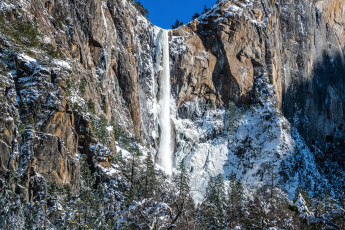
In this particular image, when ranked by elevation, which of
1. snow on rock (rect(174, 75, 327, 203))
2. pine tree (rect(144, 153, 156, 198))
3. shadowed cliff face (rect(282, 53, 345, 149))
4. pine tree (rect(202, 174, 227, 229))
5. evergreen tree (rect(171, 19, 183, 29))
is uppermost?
evergreen tree (rect(171, 19, 183, 29))

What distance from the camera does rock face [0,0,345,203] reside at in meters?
51.4

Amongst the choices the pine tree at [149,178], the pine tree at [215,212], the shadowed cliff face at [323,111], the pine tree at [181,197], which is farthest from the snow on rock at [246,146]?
the pine tree at [149,178]

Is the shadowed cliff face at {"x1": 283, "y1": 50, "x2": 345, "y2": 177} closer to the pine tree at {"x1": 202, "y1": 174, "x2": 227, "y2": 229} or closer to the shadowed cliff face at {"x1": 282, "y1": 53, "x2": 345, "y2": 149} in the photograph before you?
the shadowed cliff face at {"x1": 282, "y1": 53, "x2": 345, "y2": 149}

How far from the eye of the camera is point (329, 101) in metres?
111


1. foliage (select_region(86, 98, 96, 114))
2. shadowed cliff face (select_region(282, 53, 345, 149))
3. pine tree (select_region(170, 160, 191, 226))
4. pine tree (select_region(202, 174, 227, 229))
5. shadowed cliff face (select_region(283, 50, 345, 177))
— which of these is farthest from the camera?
shadowed cliff face (select_region(282, 53, 345, 149))

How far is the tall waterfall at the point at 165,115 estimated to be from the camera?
83125 millimetres

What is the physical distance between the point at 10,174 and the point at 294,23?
259ft

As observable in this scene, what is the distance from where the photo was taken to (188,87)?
297ft

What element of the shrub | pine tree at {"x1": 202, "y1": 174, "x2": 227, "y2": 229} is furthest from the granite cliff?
pine tree at {"x1": 202, "y1": 174, "x2": 227, "y2": 229}

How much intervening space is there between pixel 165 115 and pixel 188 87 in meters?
7.75

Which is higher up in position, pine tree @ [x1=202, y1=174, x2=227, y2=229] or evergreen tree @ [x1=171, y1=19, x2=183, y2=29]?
evergreen tree @ [x1=171, y1=19, x2=183, y2=29]

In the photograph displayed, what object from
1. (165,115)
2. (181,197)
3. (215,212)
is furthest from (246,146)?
(181,197)

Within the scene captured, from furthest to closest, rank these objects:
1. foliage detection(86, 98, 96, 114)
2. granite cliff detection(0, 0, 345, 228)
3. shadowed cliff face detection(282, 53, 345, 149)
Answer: shadowed cliff face detection(282, 53, 345, 149), foliage detection(86, 98, 96, 114), granite cliff detection(0, 0, 345, 228)

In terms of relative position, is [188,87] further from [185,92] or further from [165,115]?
[165,115]
